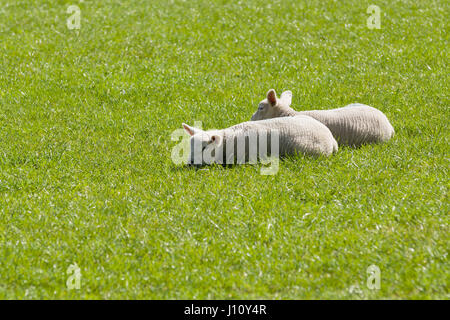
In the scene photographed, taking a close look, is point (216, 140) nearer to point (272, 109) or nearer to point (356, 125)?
point (272, 109)

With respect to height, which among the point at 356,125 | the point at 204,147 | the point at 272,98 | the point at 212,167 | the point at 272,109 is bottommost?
the point at 212,167

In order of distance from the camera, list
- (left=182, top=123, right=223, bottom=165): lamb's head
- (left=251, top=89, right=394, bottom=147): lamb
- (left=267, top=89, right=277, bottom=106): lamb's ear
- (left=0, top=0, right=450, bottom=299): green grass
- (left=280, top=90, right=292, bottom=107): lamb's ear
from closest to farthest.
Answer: (left=0, top=0, right=450, bottom=299): green grass
(left=182, top=123, right=223, bottom=165): lamb's head
(left=251, top=89, right=394, bottom=147): lamb
(left=267, top=89, right=277, bottom=106): lamb's ear
(left=280, top=90, right=292, bottom=107): lamb's ear

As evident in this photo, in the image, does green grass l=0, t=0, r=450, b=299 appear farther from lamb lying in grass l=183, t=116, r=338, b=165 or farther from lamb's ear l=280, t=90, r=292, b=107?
lamb's ear l=280, t=90, r=292, b=107

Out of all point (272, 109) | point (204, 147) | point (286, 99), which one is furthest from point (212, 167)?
point (286, 99)

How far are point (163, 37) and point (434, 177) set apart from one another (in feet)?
21.9

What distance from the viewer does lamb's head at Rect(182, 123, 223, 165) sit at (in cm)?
648

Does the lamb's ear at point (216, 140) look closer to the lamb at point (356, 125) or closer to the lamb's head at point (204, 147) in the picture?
the lamb's head at point (204, 147)

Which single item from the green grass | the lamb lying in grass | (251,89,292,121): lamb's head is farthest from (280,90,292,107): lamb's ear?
Answer: the lamb lying in grass

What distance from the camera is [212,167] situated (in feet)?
21.5

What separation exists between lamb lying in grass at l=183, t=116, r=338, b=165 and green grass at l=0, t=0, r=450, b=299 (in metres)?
0.15

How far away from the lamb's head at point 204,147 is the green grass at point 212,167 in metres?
0.17

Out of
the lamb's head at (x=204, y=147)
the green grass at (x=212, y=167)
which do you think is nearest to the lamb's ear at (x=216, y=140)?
the lamb's head at (x=204, y=147)

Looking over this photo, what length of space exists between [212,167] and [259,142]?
557 mm
